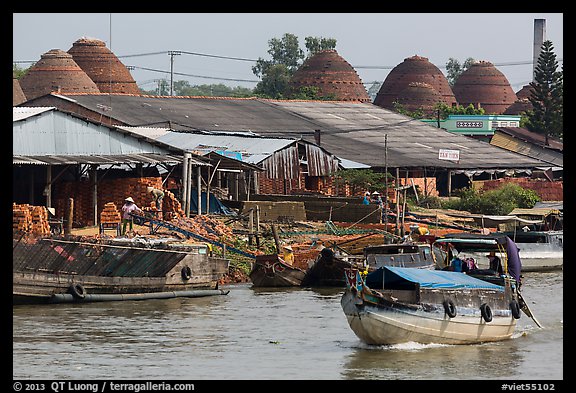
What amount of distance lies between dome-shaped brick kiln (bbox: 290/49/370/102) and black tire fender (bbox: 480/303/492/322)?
56.3 m

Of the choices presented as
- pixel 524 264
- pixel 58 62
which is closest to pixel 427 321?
pixel 524 264

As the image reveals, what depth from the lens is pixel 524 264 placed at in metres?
36.9

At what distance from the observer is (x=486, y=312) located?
23000 mm

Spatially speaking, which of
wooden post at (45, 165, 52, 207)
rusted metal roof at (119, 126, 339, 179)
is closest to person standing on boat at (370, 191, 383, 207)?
rusted metal roof at (119, 126, 339, 179)

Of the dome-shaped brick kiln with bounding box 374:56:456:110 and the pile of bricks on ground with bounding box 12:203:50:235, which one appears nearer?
the pile of bricks on ground with bounding box 12:203:50:235

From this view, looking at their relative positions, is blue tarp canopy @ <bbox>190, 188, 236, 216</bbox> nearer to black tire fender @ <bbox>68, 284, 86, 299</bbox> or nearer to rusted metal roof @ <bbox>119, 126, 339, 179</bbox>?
rusted metal roof @ <bbox>119, 126, 339, 179</bbox>

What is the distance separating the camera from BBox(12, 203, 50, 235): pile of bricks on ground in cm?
3006

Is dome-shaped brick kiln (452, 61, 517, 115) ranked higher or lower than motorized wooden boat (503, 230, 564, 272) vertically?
higher

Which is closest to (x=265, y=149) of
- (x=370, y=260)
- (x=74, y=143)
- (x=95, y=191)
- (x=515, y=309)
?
(x=74, y=143)

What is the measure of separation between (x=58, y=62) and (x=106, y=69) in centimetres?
549

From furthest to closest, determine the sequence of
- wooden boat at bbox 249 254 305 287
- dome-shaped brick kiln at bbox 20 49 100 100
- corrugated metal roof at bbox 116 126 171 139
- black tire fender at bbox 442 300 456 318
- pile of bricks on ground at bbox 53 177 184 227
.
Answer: dome-shaped brick kiln at bbox 20 49 100 100 < corrugated metal roof at bbox 116 126 171 139 < pile of bricks on ground at bbox 53 177 184 227 < wooden boat at bbox 249 254 305 287 < black tire fender at bbox 442 300 456 318

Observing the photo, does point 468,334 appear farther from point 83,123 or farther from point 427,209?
point 427,209

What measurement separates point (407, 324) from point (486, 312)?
2.01 metres
